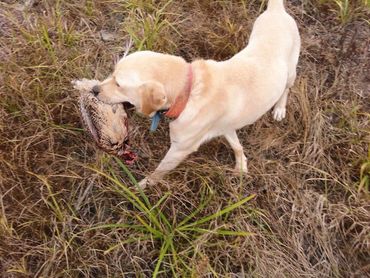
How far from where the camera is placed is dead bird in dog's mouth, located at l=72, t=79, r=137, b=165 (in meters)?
2.77

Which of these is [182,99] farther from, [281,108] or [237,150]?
[281,108]

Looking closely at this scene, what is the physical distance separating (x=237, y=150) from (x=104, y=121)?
3.12 feet

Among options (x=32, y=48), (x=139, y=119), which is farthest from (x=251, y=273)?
(x=32, y=48)

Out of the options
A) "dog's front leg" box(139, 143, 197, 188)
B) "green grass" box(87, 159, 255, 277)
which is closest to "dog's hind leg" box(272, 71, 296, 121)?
"dog's front leg" box(139, 143, 197, 188)

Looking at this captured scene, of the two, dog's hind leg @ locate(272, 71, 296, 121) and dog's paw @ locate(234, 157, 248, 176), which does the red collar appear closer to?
dog's paw @ locate(234, 157, 248, 176)

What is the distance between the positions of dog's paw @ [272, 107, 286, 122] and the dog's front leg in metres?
0.87

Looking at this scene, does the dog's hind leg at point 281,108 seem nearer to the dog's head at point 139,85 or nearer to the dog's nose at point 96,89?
the dog's head at point 139,85

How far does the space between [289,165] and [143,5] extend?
175cm

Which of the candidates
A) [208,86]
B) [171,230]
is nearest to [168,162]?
[171,230]

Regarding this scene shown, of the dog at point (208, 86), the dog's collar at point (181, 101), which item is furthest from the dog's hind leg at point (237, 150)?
the dog's collar at point (181, 101)

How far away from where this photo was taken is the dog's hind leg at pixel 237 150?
10.3ft

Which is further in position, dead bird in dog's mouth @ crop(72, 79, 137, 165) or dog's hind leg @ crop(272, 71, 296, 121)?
dog's hind leg @ crop(272, 71, 296, 121)

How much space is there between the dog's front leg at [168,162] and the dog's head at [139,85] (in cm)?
42

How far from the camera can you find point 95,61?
3492 millimetres
